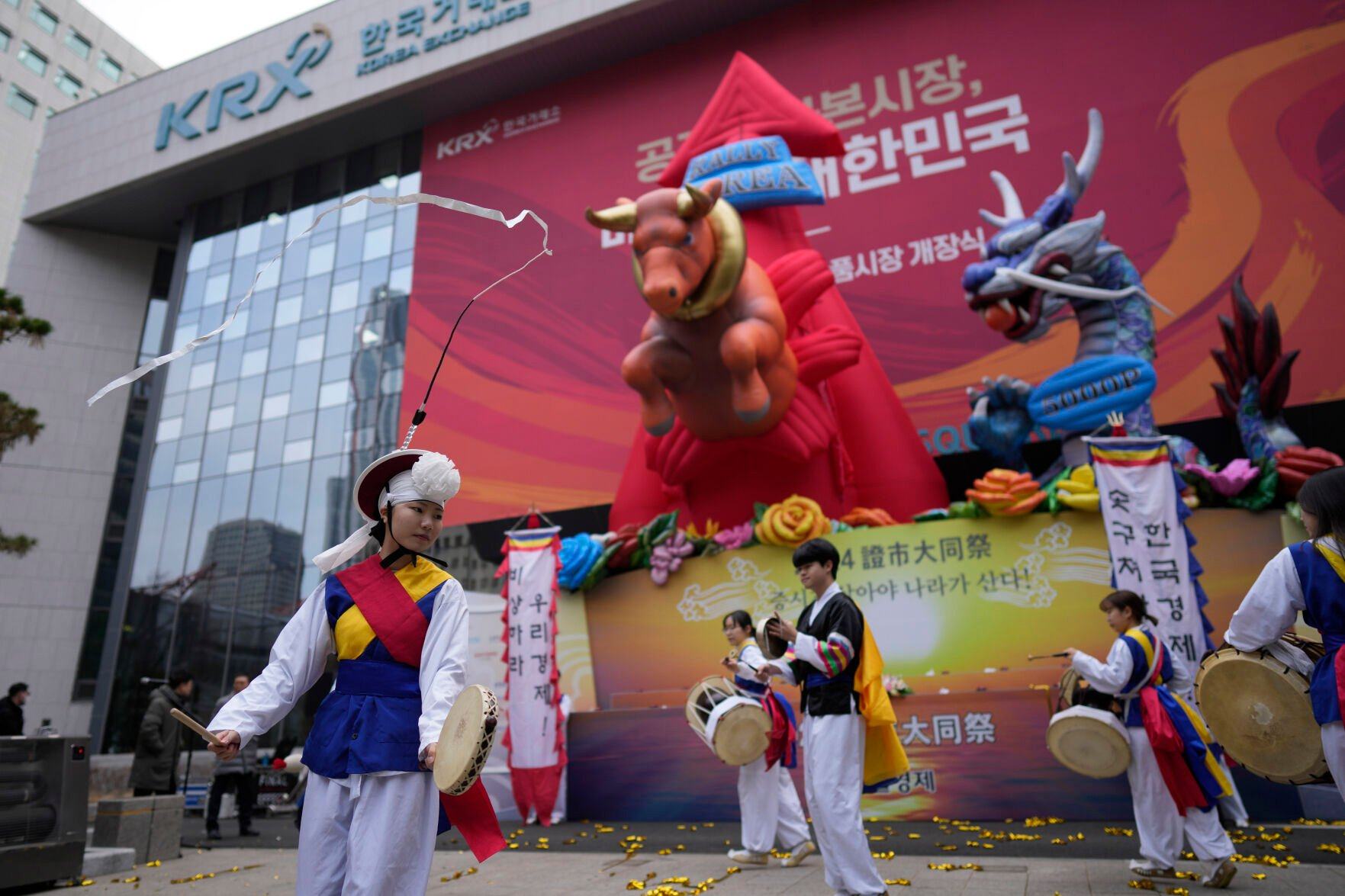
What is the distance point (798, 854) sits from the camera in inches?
188

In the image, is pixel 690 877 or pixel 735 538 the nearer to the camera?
pixel 690 877

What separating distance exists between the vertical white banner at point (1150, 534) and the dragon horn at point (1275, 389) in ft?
6.17

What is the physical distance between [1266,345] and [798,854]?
19.3ft

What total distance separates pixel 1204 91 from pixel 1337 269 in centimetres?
266

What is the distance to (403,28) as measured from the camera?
634 inches

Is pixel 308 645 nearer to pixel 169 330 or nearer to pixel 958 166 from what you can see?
pixel 958 166

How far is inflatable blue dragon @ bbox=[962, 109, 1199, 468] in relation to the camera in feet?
24.6

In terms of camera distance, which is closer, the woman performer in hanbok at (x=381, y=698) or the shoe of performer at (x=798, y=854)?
the woman performer in hanbok at (x=381, y=698)

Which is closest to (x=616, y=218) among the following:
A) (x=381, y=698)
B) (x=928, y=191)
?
(x=381, y=698)

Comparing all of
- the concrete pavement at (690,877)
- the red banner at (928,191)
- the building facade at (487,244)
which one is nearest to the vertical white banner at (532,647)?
the concrete pavement at (690,877)

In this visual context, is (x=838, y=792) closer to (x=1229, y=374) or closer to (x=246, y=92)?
(x=1229, y=374)

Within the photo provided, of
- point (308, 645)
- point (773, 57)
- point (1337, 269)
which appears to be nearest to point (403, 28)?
point (773, 57)

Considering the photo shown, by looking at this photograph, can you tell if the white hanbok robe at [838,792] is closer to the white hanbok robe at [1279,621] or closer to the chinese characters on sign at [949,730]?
the white hanbok robe at [1279,621]

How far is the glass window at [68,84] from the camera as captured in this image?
24.0 metres
